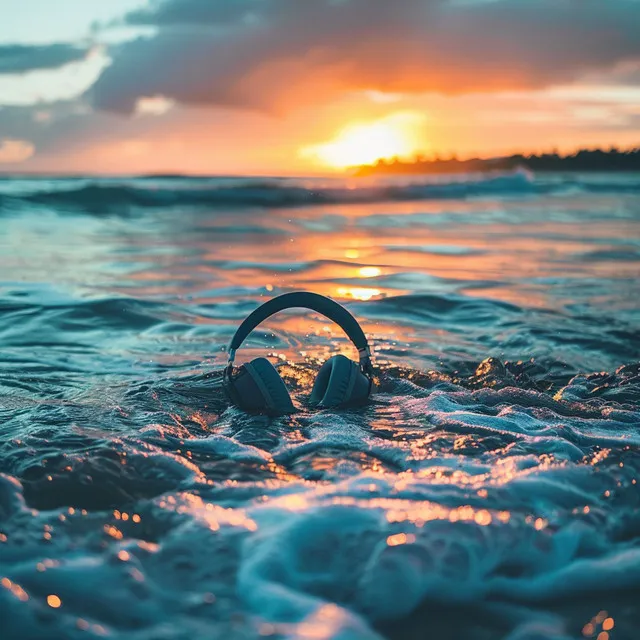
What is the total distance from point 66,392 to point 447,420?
230 centimetres

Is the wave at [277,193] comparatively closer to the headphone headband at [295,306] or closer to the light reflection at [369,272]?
the light reflection at [369,272]

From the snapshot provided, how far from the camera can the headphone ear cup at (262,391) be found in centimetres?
405

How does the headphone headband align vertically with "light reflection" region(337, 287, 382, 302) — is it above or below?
above

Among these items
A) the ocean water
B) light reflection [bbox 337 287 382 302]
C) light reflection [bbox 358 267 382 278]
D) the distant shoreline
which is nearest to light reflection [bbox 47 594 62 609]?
the ocean water

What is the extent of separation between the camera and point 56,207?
20.8 m

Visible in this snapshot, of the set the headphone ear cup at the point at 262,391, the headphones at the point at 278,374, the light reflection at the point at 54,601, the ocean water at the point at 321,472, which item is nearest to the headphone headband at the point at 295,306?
the headphones at the point at 278,374

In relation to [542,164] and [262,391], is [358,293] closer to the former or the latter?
[262,391]

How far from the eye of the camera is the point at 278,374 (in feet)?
13.5

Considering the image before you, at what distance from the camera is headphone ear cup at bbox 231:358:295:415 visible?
4055 millimetres

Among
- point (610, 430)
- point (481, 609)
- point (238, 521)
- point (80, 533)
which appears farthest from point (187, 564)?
point (610, 430)

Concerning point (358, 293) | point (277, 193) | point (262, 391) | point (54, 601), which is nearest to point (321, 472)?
point (262, 391)

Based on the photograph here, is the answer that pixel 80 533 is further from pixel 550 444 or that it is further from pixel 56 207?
pixel 56 207

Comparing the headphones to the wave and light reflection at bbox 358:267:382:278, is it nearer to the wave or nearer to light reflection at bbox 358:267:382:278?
light reflection at bbox 358:267:382:278

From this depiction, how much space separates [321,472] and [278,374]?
956 millimetres
